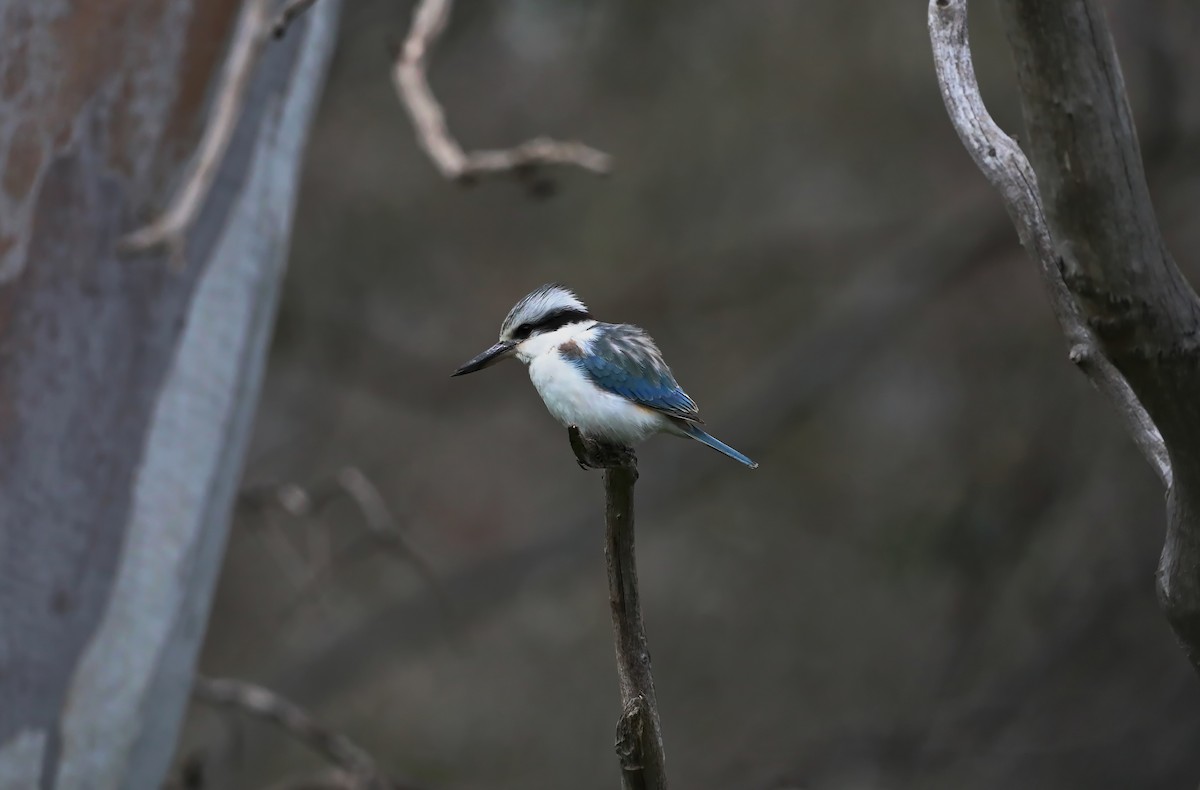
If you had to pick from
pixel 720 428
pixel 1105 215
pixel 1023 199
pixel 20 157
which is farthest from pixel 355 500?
pixel 720 428

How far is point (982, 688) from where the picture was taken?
5.37m

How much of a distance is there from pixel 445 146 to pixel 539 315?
1.04ft

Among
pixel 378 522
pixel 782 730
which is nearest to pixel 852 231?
pixel 782 730

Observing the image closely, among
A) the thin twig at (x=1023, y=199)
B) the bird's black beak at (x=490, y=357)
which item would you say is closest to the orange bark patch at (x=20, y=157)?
the bird's black beak at (x=490, y=357)

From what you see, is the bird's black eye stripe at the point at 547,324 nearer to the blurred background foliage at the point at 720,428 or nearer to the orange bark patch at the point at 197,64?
the orange bark patch at the point at 197,64

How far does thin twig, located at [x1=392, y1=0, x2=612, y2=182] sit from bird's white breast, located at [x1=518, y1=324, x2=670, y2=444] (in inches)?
12.1

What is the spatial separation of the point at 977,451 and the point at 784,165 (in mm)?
1724

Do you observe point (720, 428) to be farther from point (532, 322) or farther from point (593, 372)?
point (593, 372)

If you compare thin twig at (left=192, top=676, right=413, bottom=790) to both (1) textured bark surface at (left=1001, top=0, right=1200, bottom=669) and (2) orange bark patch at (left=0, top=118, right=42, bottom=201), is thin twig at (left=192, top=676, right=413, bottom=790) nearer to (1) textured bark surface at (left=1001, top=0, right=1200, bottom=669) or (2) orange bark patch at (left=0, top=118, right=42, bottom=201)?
(2) orange bark patch at (left=0, top=118, right=42, bottom=201)

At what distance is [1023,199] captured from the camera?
1.52 metres

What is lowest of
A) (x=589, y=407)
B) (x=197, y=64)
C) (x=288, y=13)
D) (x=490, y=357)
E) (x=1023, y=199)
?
(x=1023, y=199)

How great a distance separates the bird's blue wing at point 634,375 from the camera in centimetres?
203

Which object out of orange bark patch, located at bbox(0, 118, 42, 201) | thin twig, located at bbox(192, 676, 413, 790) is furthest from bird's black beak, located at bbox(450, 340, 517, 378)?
thin twig, located at bbox(192, 676, 413, 790)

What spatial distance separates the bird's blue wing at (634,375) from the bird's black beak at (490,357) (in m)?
0.13
